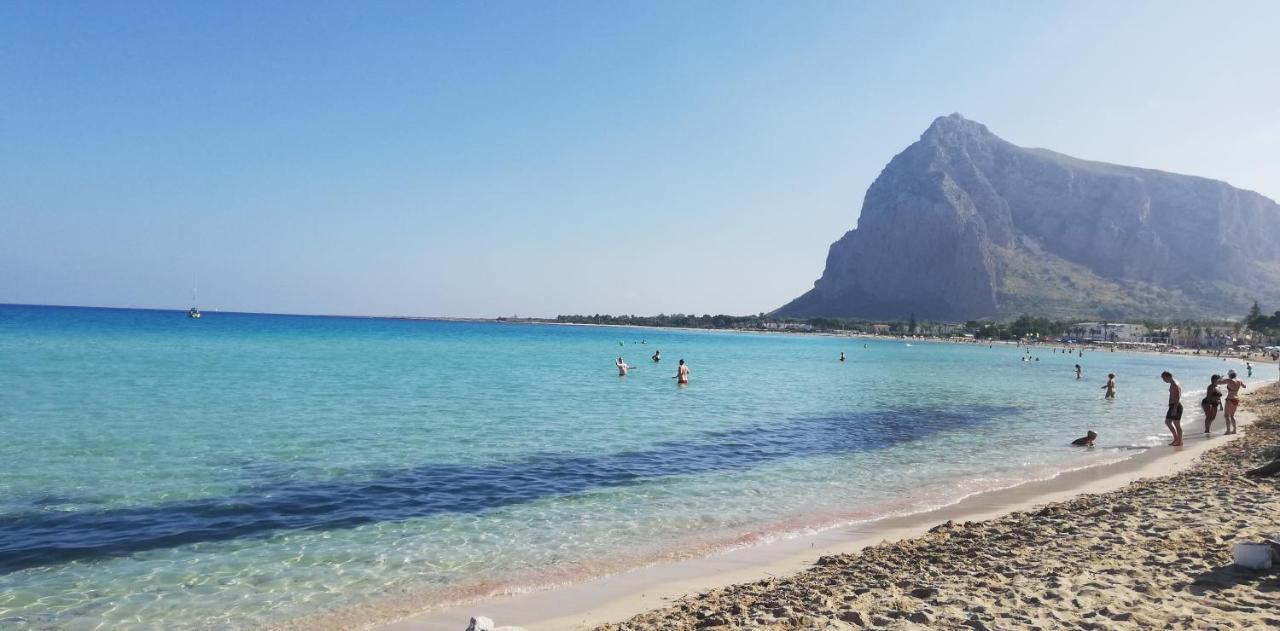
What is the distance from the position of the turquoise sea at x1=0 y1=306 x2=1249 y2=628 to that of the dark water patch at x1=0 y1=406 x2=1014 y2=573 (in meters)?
0.07

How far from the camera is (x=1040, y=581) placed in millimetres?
6824

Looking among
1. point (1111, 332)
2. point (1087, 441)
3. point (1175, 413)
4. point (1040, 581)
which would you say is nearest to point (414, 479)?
point (1040, 581)

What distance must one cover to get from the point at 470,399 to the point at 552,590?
2003cm

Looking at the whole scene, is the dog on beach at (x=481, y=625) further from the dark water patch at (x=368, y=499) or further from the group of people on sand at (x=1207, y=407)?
the group of people on sand at (x=1207, y=407)

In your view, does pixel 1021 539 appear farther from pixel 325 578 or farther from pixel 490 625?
pixel 325 578

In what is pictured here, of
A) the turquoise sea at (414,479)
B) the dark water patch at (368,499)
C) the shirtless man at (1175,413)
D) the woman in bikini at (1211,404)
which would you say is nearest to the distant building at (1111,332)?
the turquoise sea at (414,479)

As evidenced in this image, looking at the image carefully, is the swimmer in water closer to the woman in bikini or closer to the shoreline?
the woman in bikini

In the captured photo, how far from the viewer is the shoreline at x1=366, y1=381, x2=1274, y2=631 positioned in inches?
274

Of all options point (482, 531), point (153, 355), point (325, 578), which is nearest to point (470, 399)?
point (482, 531)

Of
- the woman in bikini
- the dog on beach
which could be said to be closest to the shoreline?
the dog on beach

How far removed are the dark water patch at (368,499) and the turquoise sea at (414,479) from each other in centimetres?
7

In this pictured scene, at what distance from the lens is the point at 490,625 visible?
16.8 feet

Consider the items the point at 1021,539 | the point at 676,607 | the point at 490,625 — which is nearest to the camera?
the point at 490,625

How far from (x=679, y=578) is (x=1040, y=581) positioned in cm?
384
